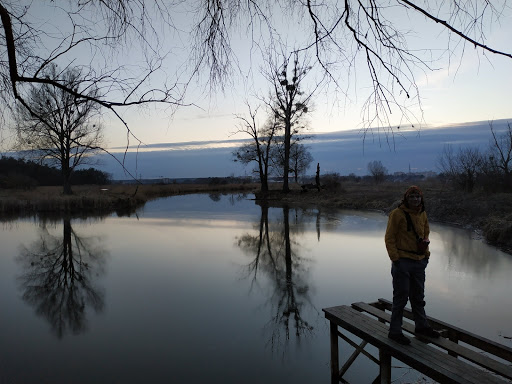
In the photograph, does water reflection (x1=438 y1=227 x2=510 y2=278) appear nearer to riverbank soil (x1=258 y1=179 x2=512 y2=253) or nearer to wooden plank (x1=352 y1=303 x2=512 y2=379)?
riverbank soil (x1=258 y1=179 x2=512 y2=253)

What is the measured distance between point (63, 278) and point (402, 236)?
741cm

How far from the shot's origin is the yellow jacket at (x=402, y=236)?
3.23 m

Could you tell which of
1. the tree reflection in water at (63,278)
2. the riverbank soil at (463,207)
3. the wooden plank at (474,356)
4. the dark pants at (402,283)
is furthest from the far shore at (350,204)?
the wooden plank at (474,356)

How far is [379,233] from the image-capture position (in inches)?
509

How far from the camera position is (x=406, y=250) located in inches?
128

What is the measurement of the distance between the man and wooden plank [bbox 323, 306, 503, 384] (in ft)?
0.43

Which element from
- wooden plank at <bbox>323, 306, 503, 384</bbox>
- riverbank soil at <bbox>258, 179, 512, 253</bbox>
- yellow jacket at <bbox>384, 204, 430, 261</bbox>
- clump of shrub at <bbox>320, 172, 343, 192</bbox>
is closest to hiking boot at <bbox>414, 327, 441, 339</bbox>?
wooden plank at <bbox>323, 306, 503, 384</bbox>

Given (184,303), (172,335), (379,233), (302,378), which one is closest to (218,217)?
(379,233)

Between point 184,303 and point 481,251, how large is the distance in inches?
310

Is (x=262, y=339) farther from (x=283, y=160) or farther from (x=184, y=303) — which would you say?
(x=283, y=160)

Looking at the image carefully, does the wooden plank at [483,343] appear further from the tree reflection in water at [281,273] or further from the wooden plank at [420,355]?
the tree reflection in water at [281,273]

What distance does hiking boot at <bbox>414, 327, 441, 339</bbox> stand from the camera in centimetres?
334

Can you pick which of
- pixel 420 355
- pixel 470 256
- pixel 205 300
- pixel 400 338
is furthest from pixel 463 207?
pixel 420 355

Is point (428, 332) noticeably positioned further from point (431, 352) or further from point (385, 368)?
point (385, 368)
